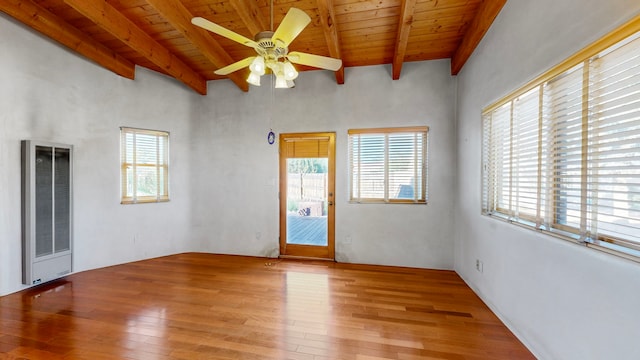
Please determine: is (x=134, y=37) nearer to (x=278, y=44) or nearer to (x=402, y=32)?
(x=278, y=44)

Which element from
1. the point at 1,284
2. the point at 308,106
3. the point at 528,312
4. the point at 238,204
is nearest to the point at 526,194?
the point at 528,312

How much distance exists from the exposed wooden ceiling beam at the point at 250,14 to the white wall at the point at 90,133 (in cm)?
233

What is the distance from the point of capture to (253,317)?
2475mm

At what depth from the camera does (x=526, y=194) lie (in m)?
2.17

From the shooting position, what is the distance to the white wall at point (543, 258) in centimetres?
132

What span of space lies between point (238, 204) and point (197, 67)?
2.38 metres

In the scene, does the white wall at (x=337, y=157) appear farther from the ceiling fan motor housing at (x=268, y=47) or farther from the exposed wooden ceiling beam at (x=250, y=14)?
the ceiling fan motor housing at (x=268, y=47)

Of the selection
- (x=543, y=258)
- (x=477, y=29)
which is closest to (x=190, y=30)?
(x=477, y=29)

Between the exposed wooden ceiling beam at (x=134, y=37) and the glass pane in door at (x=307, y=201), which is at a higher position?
the exposed wooden ceiling beam at (x=134, y=37)

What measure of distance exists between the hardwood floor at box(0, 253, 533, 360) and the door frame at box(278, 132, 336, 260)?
546 millimetres

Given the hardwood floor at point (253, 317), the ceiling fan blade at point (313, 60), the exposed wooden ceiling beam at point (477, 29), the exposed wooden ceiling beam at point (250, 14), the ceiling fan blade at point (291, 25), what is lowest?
the hardwood floor at point (253, 317)

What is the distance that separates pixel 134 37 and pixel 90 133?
1577mm

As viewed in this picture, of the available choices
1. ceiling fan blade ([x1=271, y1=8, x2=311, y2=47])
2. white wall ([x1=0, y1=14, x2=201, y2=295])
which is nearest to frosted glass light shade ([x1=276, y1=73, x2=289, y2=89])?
ceiling fan blade ([x1=271, y1=8, x2=311, y2=47])

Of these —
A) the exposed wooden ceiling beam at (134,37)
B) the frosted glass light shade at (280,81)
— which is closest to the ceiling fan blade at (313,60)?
the frosted glass light shade at (280,81)
